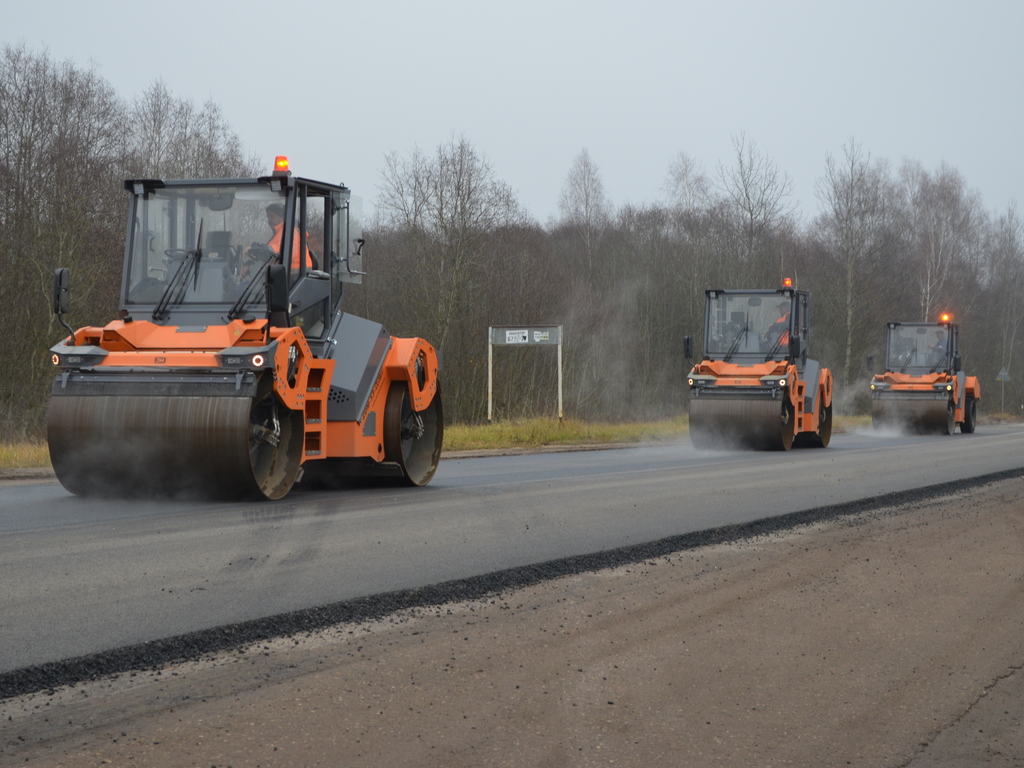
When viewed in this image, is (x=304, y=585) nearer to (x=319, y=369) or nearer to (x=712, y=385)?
(x=319, y=369)

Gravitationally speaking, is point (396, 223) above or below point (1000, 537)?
above

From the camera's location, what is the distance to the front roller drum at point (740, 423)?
20.0 m

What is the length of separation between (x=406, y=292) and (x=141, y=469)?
2417 centimetres

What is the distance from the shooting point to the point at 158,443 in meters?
9.14

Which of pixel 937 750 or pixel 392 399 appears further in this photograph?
pixel 392 399

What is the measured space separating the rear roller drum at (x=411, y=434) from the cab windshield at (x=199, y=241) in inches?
80.3

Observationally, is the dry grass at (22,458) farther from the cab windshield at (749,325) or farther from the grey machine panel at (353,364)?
the cab windshield at (749,325)

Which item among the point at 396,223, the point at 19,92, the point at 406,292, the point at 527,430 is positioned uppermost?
the point at 19,92

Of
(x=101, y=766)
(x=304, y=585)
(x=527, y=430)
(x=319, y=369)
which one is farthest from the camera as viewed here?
(x=527, y=430)

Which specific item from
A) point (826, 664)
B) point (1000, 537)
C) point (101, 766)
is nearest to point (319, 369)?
point (1000, 537)

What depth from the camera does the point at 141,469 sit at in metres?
9.27

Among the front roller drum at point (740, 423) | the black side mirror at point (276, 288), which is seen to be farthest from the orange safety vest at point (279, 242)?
the front roller drum at point (740, 423)

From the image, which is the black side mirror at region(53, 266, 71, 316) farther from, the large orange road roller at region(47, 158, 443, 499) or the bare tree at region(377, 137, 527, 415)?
the bare tree at region(377, 137, 527, 415)

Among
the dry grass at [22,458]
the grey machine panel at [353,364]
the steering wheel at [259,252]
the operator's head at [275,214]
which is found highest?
the operator's head at [275,214]
